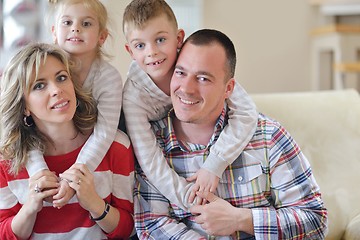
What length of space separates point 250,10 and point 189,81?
9.55ft

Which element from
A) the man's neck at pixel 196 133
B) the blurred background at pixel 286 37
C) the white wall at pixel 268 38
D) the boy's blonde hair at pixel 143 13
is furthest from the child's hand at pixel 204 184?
the white wall at pixel 268 38

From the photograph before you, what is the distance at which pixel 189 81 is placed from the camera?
168 cm

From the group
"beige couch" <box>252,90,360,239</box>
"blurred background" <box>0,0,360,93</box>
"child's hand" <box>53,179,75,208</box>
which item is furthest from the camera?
"blurred background" <box>0,0,360,93</box>

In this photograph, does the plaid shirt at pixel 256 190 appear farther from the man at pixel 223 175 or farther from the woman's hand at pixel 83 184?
the woman's hand at pixel 83 184

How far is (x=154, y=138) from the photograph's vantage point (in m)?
1.73

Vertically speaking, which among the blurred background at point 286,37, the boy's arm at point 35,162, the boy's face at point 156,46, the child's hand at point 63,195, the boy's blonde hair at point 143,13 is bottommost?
the child's hand at point 63,195

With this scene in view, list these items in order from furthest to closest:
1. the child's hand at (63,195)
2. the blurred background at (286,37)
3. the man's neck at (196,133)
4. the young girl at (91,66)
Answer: the blurred background at (286,37) < the man's neck at (196,133) < the young girl at (91,66) < the child's hand at (63,195)

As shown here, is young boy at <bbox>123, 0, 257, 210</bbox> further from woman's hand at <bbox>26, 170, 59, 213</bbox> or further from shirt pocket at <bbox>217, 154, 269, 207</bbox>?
woman's hand at <bbox>26, 170, 59, 213</bbox>

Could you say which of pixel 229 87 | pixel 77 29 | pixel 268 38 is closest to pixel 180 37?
pixel 229 87

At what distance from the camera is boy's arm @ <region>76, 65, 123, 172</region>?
165 cm

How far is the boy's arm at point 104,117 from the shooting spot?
1.65 metres

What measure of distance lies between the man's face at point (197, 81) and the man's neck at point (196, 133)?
0.05 metres

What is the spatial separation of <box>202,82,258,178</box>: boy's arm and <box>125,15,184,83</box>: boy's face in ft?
0.83

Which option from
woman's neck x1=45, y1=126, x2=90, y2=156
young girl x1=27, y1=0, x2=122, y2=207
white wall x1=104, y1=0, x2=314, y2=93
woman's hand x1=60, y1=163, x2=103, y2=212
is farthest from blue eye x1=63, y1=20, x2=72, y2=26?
white wall x1=104, y1=0, x2=314, y2=93
